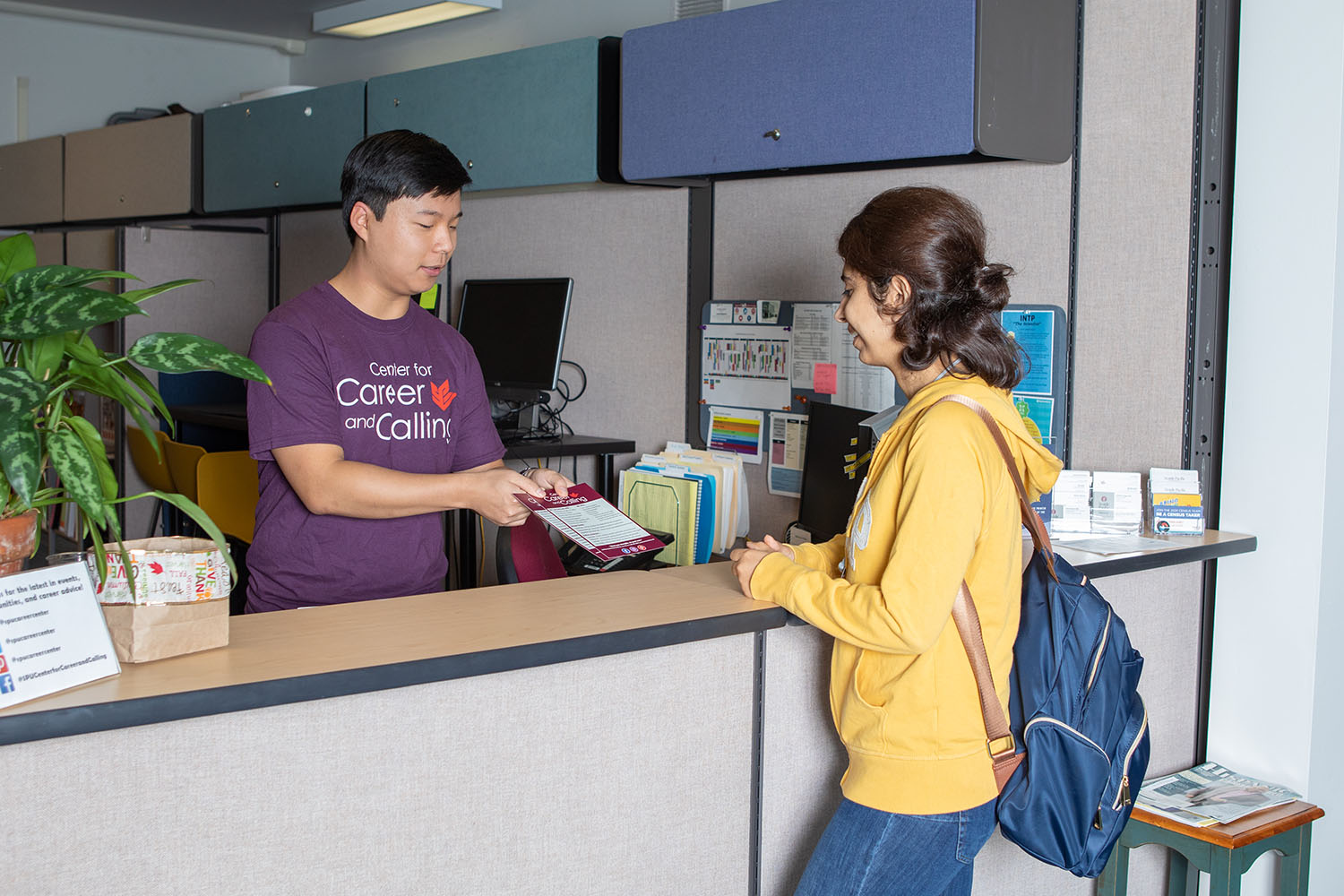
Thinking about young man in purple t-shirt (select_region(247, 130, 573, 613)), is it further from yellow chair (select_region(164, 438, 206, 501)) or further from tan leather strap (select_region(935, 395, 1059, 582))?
yellow chair (select_region(164, 438, 206, 501))

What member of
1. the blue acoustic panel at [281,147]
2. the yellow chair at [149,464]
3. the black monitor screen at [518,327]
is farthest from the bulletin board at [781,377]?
the yellow chair at [149,464]

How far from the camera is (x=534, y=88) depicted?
10.1ft

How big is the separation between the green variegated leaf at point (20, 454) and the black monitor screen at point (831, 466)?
5.32 feet

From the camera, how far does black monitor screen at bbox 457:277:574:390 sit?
339 cm

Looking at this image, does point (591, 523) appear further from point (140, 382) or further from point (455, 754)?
point (140, 382)

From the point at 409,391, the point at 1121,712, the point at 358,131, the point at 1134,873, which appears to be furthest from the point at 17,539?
the point at 358,131

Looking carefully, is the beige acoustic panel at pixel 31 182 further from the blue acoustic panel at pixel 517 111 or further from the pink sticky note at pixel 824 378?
the pink sticky note at pixel 824 378

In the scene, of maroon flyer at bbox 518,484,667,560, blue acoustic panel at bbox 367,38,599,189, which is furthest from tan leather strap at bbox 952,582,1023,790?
blue acoustic panel at bbox 367,38,599,189

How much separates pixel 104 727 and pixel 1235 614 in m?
1.96

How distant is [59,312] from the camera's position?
1029 millimetres

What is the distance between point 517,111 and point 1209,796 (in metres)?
2.27

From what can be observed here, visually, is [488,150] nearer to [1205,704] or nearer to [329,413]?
[329,413]

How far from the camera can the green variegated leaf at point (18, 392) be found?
0.99m

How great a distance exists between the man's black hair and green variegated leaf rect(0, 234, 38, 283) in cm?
77
